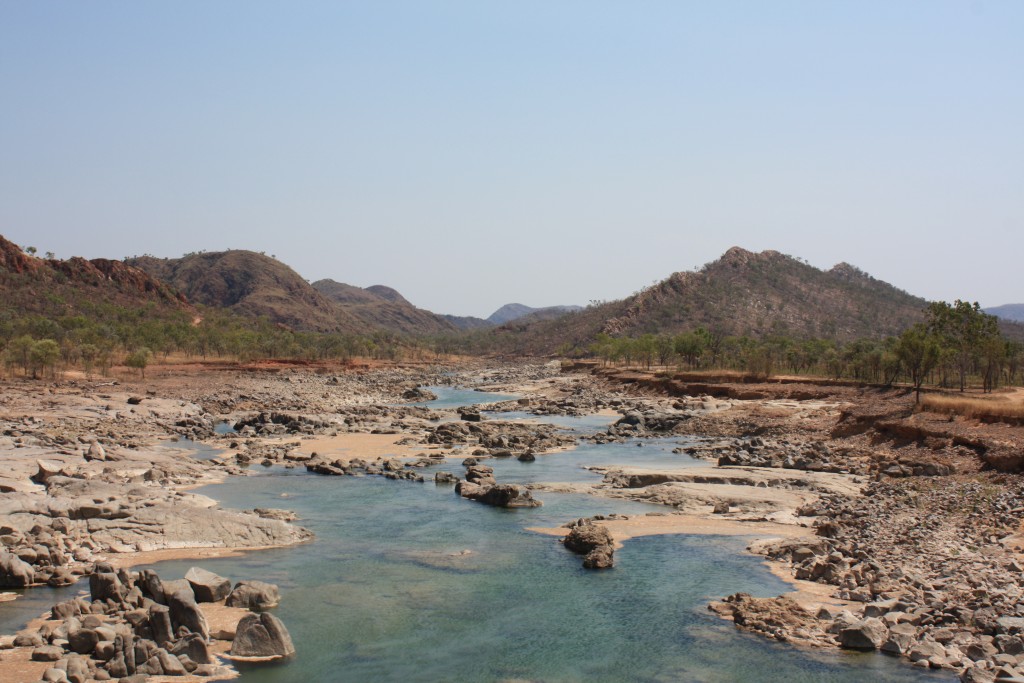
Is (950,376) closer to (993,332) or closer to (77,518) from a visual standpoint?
(993,332)

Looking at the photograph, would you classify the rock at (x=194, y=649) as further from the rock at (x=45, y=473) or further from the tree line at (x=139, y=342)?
the tree line at (x=139, y=342)

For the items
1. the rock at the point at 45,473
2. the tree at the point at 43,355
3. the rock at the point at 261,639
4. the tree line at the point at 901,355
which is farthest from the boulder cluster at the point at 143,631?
the tree at the point at 43,355

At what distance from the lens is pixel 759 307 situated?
16750 centimetres

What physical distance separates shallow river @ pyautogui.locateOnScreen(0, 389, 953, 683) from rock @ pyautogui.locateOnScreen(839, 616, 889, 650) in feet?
0.98

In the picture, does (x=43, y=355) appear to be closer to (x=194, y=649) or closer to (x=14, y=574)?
(x=14, y=574)

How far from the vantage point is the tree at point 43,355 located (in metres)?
70.5

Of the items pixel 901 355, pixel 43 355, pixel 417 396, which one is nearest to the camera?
pixel 901 355

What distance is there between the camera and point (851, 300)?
173750 millimetres

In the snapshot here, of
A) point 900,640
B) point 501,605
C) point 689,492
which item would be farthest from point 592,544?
point 689,492

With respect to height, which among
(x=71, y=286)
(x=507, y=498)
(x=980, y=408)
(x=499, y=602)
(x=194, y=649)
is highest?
(x=71, y=286)

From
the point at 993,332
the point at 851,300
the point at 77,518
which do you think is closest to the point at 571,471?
the point at 77,518

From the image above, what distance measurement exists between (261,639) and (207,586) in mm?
3197

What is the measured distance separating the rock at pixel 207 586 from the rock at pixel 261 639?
2456 mm

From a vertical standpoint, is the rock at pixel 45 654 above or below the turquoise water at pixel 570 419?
below
